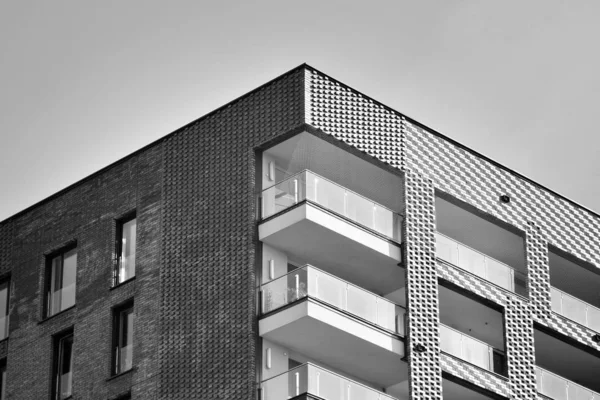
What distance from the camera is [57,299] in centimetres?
4894

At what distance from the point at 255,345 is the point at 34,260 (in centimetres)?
1007

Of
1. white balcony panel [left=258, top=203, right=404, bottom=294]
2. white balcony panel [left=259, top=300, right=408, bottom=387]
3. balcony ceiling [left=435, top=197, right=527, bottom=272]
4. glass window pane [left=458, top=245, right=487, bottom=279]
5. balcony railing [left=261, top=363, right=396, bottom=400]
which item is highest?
balcony ceiling [left=435, top=197, right=527, bottom=272]

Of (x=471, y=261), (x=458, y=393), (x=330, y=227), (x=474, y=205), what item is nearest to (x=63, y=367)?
(x=330, y=227)

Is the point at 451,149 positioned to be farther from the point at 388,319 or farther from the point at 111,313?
the point at 111,313

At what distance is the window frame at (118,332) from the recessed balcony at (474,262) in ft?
28.4

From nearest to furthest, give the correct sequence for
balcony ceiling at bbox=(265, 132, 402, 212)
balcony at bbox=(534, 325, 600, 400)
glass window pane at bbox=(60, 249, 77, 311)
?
balcony ceiling at bbox=(265, 132, 402, 212), balcony at bbox=(534, 325, 600, 400), glass window pane at bbox=(60, 249, 77, 311)

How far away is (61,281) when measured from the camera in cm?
4916

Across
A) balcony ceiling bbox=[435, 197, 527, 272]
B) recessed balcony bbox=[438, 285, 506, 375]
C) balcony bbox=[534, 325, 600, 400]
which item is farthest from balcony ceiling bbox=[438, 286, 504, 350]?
balcony ceiling bbox=[435, 197, 527, 272]

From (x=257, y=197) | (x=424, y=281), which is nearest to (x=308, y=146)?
(x=257, y=197)

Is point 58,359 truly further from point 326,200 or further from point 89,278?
point 326,200

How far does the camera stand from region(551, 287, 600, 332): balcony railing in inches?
1970

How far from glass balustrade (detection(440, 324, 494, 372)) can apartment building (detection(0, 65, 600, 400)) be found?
60 mm

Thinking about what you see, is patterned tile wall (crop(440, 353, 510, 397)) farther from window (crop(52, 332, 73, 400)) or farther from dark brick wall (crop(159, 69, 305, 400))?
window (crop(52, 332, 73, 400))

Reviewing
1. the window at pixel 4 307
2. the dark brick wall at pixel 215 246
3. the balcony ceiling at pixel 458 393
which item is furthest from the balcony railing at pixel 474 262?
the window at pixel 4 307
